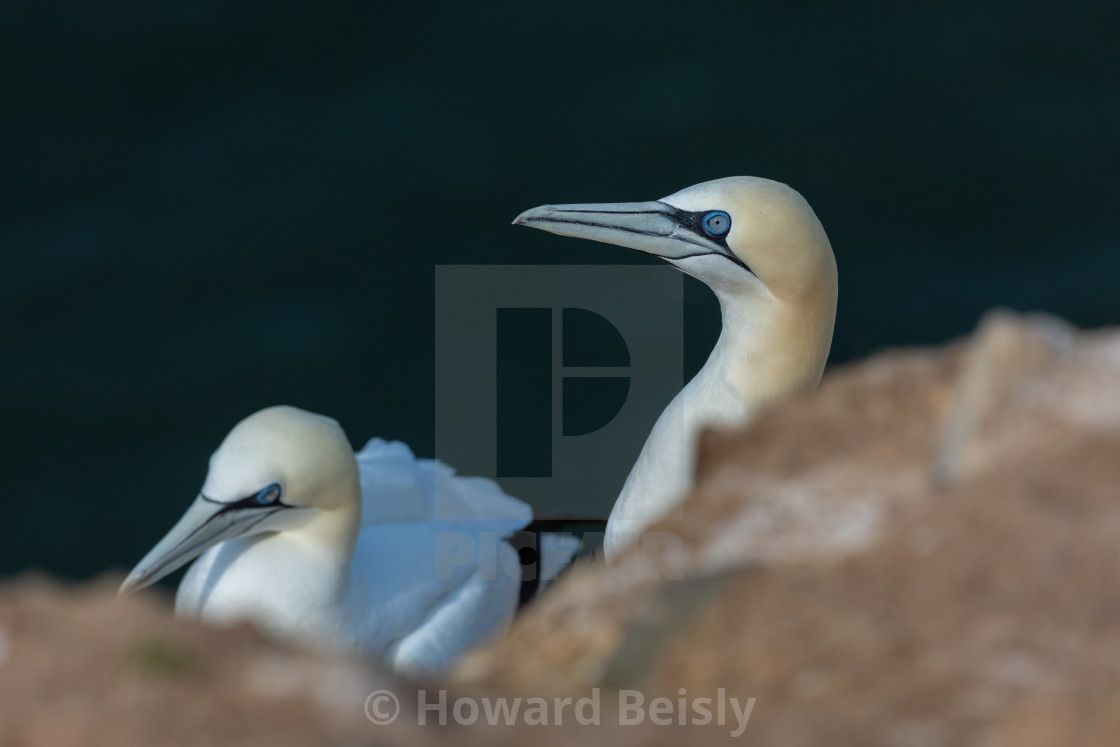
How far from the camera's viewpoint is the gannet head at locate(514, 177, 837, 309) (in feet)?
16.0

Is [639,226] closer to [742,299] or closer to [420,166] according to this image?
[742,299]

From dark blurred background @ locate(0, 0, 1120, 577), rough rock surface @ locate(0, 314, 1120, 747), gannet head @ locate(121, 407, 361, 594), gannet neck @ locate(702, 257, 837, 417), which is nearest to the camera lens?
rough rock surface @ locate(0, 314, 1120, 747)

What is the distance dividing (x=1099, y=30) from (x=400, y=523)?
588 centimetres

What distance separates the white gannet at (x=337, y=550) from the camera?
192 inches

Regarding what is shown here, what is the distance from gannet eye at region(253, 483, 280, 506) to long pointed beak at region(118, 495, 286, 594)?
0.02 meters

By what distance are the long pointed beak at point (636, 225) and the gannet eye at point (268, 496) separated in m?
1.35

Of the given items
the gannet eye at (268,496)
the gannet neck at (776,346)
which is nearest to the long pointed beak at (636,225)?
the gannet neck at (776,346)

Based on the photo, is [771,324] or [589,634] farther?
[771,324]

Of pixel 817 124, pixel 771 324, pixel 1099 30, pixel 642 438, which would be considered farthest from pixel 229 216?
pixel 1099 30

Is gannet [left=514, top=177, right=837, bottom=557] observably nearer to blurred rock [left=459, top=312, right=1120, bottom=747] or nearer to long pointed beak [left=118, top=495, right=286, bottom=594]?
long pointed beak [left=118, top=495, right=286, bottom=594]

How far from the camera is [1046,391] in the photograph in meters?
2.64

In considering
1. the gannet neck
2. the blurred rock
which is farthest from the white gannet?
the blurred rock

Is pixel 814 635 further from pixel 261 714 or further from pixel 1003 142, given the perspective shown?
pixel 1003 142

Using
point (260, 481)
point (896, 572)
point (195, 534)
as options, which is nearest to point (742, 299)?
point (260, 481)
